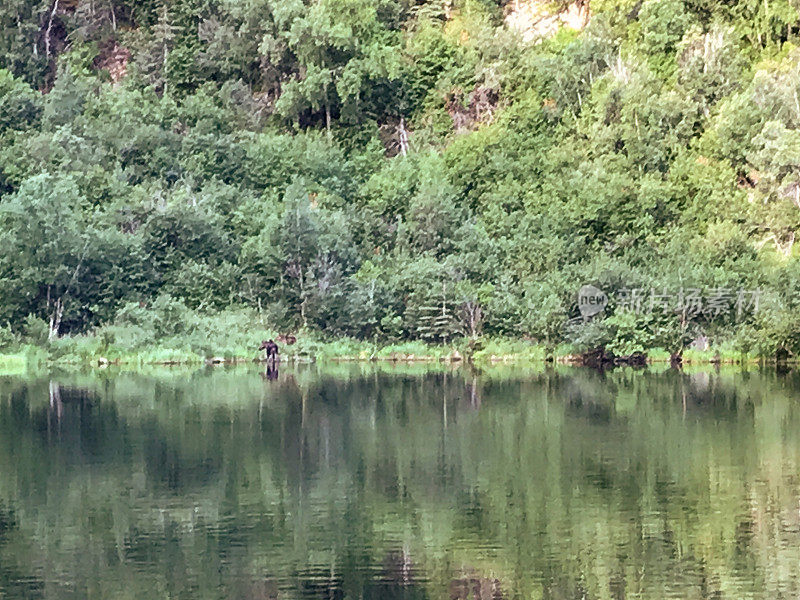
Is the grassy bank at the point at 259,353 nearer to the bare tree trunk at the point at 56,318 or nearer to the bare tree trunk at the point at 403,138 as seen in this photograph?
the bare tree trunk at the point at 56,318

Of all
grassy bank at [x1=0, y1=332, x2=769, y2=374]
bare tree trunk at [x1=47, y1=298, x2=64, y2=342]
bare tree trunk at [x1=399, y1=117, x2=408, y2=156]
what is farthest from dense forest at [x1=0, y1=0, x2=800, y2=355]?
grassy bank at [x1=0, y1=332, x2=769, y2=374]

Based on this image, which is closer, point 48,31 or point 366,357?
point 366,357

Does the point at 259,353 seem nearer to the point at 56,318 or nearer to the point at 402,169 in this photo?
the point at 56,318

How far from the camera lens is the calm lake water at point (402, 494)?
610 inches

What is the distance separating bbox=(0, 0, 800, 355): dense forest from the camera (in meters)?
51.3

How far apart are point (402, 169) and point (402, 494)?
4238 centimetres

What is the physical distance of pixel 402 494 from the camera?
21000 mm

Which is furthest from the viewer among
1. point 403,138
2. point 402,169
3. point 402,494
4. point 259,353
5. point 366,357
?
point 403,138

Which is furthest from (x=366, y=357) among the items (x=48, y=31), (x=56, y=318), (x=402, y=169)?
(x=48, y=31)

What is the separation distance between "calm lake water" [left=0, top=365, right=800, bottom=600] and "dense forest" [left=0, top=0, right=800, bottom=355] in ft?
50.7

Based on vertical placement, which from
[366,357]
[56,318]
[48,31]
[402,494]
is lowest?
[402,494]

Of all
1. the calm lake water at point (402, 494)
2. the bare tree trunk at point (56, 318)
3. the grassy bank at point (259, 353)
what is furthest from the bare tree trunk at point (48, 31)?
the calm lake water at point (402, 494)

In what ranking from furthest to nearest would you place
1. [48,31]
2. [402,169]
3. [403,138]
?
[48,31] < [403,138] < [402,169]

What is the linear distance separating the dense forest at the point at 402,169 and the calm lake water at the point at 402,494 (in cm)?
1545
